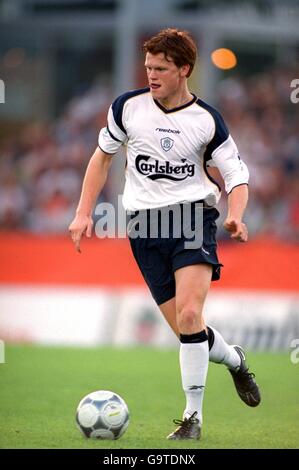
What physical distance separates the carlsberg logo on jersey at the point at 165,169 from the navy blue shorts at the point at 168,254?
0.19 meters

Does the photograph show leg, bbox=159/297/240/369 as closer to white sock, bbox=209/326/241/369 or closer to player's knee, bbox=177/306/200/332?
white sock, bbox=209/326/241/369

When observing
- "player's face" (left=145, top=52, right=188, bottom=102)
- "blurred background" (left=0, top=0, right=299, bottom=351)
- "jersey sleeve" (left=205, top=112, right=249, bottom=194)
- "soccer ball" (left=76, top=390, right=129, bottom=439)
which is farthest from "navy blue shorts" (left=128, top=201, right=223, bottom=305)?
"blurred background" (left=0, top=0, right=299, bottom=351)

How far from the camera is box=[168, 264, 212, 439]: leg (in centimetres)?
662

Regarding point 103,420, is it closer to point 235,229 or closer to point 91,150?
point 235,229

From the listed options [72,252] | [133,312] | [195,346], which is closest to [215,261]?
[195,346]

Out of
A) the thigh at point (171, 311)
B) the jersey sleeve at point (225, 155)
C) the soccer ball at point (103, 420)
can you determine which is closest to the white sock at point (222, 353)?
the thigh at point (171, 311)

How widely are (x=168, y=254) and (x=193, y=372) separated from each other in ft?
2.48

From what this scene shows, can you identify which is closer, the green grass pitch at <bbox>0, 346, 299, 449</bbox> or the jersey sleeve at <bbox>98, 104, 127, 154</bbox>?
the green grass pitch at <bbox>0, 346, 299, 449</bbox>

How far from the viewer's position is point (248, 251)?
13.8 m

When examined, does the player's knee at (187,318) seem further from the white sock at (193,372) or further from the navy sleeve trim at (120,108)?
the navy sleeve trim at (120,108)

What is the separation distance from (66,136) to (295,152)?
393 cm

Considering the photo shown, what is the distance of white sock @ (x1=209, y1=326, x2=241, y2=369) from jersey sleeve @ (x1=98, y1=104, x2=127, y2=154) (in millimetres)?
1344

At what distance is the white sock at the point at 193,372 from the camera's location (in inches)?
263

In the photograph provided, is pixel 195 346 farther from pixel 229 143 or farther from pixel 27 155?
pixel 27 155
